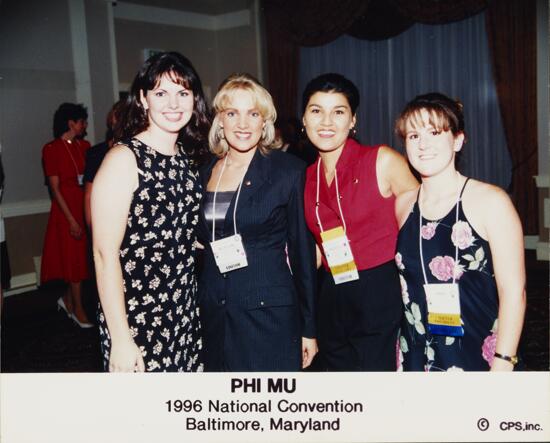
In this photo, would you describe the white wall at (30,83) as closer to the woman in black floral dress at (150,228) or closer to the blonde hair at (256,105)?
the blonde hair at (256,105)

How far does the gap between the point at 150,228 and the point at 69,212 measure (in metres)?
2.75

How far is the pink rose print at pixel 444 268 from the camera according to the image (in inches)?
60.9

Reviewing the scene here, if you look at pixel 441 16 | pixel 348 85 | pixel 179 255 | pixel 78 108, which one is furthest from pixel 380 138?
pixel 179 255

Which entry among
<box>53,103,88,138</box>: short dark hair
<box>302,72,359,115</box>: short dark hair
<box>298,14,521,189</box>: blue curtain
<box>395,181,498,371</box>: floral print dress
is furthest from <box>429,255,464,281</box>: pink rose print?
<box>298,14,521,189</box>: blue curtain

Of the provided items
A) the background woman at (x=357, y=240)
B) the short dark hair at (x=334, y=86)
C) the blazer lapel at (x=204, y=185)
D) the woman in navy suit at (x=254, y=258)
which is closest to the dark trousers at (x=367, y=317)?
the background woman at (x=357, y=240)

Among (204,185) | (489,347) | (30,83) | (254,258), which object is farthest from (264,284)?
→ (30,83)

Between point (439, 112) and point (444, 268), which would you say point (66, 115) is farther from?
point (444, 268)

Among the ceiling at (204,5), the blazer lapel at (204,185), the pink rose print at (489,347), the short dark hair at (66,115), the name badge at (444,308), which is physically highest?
the ceiling at (204,5)

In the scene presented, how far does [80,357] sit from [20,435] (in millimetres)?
1896

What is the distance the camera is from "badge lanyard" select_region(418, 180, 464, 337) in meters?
1.54

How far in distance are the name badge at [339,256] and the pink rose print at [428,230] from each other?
0.35m

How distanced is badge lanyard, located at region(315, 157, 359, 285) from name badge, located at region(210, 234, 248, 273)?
304 millimetres

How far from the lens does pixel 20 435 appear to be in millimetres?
1712

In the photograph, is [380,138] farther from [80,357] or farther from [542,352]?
[80,357]
